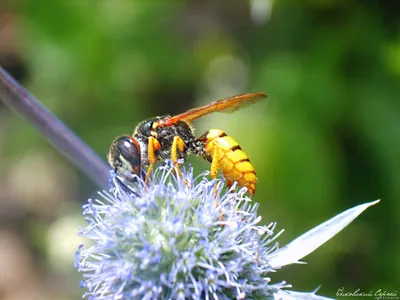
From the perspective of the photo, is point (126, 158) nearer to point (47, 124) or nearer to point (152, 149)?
point (152, 149)

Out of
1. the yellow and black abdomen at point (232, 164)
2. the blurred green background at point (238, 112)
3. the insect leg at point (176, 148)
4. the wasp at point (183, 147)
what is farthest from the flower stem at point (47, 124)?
the blurred green background at point (238, 112)

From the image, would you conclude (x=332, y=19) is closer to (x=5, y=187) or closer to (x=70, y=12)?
(x=70, y=12)

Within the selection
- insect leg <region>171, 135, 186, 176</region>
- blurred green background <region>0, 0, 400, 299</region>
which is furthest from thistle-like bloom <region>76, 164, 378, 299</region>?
blurred green background <region>0, 0, 400, 299</region>

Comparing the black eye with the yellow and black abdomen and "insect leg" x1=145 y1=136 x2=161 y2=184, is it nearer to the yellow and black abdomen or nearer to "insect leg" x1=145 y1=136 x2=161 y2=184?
"insect leg" x1=145 y1=136 x2=161 y2=184

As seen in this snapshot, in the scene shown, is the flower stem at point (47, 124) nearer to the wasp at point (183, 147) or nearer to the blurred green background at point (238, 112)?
the wasp at point (183, 147)

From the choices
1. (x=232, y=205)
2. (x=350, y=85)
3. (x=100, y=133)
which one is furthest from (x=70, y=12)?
(x=232, y=205)

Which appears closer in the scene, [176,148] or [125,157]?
[125,157]

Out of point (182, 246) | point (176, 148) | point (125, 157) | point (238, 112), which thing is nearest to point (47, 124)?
point (125, 157)
